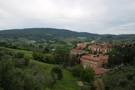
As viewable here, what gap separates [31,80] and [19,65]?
19228mm

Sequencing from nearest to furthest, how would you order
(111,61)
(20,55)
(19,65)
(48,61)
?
1. (19,65)
2. (20,55)
3. (111,61)
4. (48,61)

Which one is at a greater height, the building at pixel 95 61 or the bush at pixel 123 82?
the bush at pixel 123 82

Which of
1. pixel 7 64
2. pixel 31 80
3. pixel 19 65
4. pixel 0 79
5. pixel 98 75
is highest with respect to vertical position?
pixel 7 64

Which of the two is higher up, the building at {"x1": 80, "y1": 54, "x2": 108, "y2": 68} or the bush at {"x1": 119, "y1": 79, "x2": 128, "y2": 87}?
the bush at {"x1": 119, "y1": 79, "x2": 128, "y2": 87}

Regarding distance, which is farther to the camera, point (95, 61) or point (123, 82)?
point (95, 61)

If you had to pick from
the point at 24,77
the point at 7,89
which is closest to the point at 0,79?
the point at 7,89

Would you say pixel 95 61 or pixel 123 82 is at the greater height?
pixel 123 82

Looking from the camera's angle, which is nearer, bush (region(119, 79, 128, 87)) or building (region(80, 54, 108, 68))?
bush (region(119, 79, 128, 87))

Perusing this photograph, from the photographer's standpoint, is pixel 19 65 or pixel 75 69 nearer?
pixel 19 65

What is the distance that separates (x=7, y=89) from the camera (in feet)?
38.4

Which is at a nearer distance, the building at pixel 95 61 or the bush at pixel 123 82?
the bush at pixel 123 82

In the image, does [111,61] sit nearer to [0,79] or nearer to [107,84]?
[107,84]

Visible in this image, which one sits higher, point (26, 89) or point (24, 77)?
point (24, 77)

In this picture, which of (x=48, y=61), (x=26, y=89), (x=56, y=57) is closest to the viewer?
(x=26, y=89)
